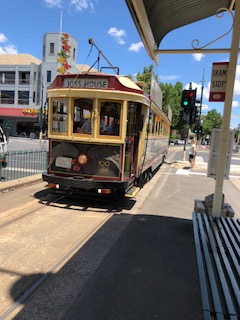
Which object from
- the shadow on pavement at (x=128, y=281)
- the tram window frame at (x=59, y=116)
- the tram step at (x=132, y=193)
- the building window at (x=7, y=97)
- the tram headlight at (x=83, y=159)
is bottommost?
the shadow on pavement at (x=128, y=281)

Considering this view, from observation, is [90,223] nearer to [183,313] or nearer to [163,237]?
[163,237]

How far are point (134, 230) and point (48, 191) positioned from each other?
3586 mm

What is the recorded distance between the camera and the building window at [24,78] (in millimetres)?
47697

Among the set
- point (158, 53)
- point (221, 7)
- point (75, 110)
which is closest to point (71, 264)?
point (75, 110)

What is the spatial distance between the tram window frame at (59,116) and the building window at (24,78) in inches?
1724

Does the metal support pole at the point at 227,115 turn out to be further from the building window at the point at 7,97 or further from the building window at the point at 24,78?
the building window at the point at 7,97

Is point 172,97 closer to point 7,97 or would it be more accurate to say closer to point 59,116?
point 7,97

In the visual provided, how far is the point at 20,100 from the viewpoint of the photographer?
157 feet

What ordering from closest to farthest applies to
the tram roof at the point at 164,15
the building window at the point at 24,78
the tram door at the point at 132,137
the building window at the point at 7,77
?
1. the tram roof at the point at 164,15
2. the tram door at the point at 132,137
3. the building window at the point at 24,78
4. the building window at the point at 7,77

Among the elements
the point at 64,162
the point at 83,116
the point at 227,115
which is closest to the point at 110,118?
the point at 83,116

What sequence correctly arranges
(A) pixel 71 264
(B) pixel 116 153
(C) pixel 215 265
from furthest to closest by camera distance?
(B) pixel 116 153 → (A) pixel 71 264 → (C) pixel 215 265

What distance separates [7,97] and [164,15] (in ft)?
159

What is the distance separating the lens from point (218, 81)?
5.24 meters

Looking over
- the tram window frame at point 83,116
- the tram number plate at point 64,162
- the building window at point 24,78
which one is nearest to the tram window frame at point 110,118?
the tram window frame at point 83,116
